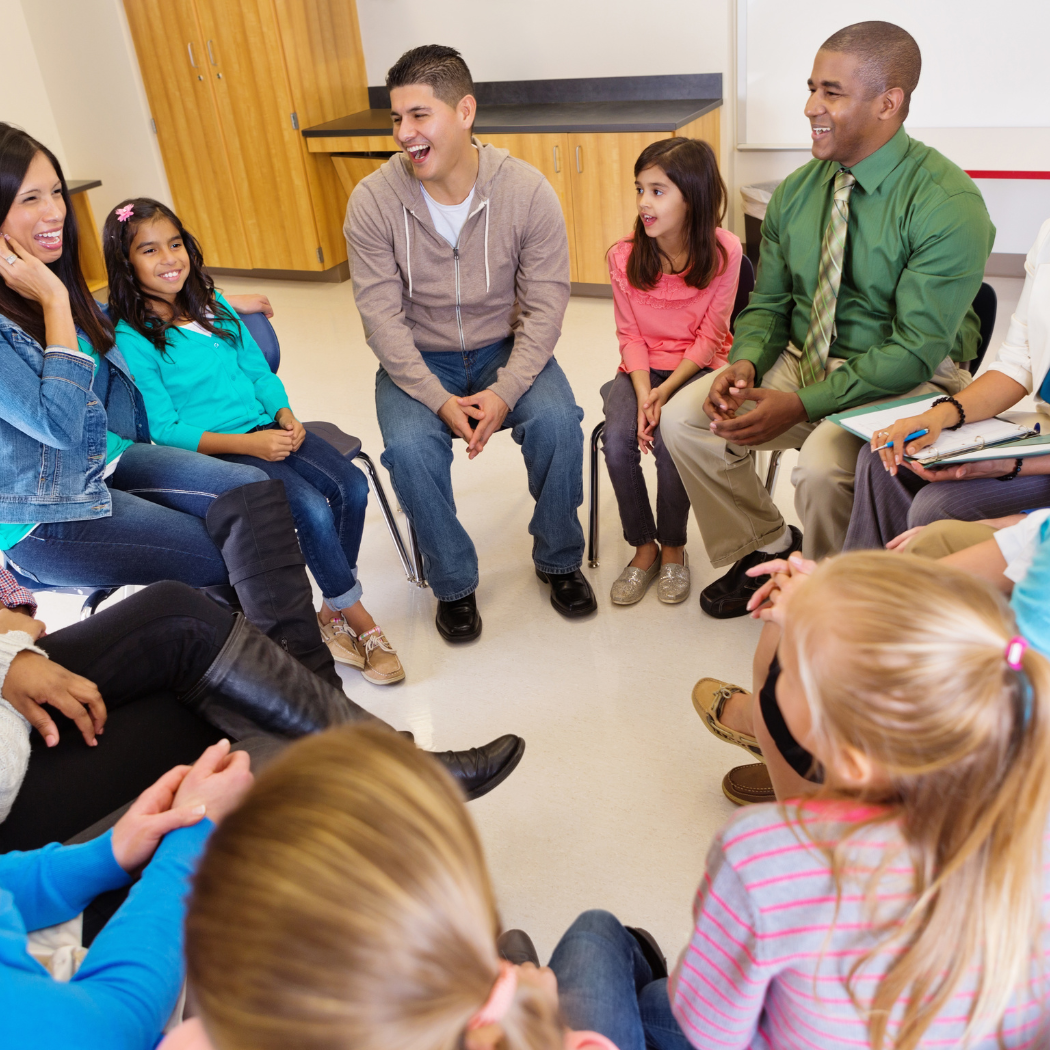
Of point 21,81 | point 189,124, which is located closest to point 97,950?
point 189,124

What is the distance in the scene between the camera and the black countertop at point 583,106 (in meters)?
3.97

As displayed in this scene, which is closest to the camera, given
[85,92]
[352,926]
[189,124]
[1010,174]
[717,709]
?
[352,926]

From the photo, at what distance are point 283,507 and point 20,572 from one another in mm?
514

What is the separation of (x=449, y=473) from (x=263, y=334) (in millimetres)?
602

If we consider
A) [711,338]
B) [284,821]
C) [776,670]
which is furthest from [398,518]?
[284,821]

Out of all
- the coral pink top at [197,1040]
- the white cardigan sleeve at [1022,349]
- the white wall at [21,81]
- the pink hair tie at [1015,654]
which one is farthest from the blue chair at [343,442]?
the white wall at [21,81]

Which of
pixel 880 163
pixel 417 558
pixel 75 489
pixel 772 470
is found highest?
pixel 880 163

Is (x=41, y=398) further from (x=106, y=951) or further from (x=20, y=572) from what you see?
(x=106, y=951)

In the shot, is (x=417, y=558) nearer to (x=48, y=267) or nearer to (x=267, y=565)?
(x=267, y=565)

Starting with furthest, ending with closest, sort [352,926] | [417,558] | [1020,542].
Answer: [417,558] < [1020,542] < [352,926]

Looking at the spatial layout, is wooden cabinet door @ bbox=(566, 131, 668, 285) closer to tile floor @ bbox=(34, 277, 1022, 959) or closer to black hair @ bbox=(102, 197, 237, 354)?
tile floor @ bbox=(34, 277, 1022, 959)

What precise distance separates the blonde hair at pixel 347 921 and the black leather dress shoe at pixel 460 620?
1.57 meters

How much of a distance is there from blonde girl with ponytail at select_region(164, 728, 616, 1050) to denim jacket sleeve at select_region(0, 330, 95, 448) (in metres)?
1.25

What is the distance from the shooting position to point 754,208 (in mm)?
4047
